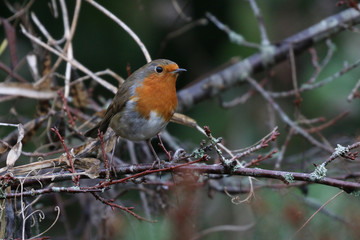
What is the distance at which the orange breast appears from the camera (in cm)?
316

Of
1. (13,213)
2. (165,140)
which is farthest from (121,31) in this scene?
(13,213)

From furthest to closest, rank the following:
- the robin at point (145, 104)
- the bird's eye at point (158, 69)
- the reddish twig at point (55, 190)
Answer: the bird's eye at point (158, 69) → the robin at point (145, 104) → the reddish twig at point (55, 190)

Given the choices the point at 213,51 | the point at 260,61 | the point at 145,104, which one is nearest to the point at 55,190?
the point at 145,104

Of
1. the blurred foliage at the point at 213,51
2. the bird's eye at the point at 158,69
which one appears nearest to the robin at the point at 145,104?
the bird's eye at the point at 158,69

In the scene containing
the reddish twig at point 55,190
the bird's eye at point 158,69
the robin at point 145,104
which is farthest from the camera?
the bird's eye at point 158,69

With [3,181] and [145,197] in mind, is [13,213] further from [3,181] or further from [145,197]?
[145,197]

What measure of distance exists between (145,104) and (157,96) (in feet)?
0.30

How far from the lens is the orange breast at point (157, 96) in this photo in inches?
124

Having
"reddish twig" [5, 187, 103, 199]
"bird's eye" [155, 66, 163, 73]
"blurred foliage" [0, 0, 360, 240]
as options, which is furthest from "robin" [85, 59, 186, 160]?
"blurred foliage" [0, 0, 360, 240]

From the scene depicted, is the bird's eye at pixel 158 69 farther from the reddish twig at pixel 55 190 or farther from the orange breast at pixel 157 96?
the reddish twig at pixel 55 190

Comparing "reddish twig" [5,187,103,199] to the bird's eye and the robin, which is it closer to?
the robin

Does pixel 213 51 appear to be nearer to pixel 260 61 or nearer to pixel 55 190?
pixel 260 61

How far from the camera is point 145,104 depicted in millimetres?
3197

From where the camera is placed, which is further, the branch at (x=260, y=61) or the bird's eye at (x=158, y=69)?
the branch at (x=260, y=61)
